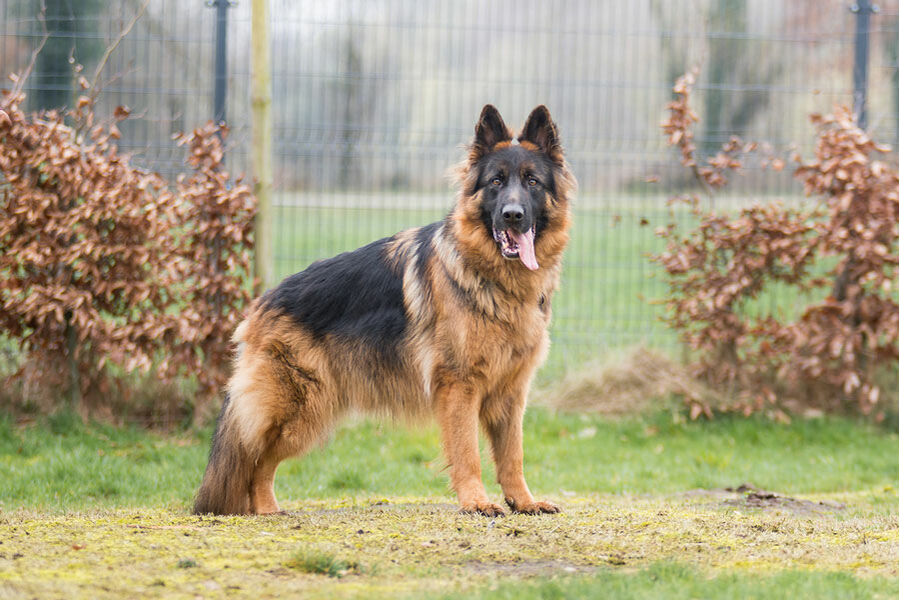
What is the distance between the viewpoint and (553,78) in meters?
9.60

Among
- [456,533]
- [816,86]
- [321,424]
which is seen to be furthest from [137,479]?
[816,86]

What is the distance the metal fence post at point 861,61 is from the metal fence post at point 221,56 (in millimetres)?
5846

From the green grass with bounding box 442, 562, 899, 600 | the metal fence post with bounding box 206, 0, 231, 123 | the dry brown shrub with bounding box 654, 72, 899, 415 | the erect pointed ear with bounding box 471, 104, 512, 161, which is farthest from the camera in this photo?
the metal fence post with bounding box 206, 0, 231, 123

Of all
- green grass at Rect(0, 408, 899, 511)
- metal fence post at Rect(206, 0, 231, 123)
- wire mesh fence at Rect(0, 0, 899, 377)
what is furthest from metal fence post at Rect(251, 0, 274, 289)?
green grass at Rect(0, 408, 899, 511)

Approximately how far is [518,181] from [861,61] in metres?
5.45

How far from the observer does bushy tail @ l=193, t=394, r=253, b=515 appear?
550 cm

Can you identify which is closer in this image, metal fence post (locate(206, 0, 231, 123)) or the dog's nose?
the dog's nose

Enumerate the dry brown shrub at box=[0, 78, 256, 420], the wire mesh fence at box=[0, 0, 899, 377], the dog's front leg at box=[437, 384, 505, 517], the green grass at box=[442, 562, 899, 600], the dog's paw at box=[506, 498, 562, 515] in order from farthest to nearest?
the wire mesh fence at box=[0, 0, 899, 377] → the dry brown shrub at box=[0, 78, 256, 420] → the dog's paw at box=[506, 498, 562, 515] → the dog's front leg at box=[437, 384, 505, 517] → the green grass at box=[442, 562, 899, 600]

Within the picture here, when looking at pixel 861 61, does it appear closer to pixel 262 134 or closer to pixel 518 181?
pixel 518 181

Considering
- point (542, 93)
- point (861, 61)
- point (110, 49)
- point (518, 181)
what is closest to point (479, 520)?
point (518, 181)

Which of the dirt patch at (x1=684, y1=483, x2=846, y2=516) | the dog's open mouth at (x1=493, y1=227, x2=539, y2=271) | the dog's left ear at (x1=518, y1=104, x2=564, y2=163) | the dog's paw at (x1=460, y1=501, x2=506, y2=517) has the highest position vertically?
the dog's left ear at (x1=518, y1=104, x2=564, y2=163)

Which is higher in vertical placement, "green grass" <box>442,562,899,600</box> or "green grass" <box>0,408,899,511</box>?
"green grass" <box>442,562,899,600</box>

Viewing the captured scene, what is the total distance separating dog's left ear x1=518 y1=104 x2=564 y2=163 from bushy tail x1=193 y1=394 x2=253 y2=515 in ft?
7.77

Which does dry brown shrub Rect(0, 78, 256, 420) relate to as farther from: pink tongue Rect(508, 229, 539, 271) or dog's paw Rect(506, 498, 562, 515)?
dog's paw Rect(506, 498, 562, 515)
